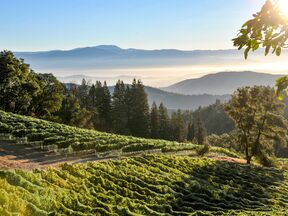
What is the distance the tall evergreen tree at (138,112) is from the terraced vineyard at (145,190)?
53673 millimetres

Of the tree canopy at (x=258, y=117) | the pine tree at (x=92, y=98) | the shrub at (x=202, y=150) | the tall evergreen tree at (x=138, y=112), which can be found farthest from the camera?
the pine tree at (x=92, y=98)

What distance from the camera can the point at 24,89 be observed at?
61844 mm

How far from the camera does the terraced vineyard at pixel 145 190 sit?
1644 centimetres

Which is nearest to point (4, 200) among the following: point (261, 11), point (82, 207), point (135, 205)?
point (82, 207)

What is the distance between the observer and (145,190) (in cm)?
2317

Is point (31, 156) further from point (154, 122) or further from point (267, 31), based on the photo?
point (154, 122)

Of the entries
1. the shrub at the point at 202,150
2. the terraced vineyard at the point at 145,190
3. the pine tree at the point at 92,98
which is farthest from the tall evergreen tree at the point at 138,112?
the terraced vineyard at the point at 145,190

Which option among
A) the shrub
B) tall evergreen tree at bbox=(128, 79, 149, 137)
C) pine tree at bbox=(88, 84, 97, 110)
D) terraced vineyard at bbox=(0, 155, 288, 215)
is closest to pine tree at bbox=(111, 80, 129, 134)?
tall evergreen tree at bbox=(128, 79, 149, 137)

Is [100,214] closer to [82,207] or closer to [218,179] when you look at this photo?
[82,207]

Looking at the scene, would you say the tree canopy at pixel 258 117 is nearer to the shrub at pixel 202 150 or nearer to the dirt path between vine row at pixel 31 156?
the shrub at pixel 202 150

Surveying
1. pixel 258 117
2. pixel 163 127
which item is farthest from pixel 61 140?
pixel 163 127

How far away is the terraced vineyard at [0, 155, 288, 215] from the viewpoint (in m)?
16.4

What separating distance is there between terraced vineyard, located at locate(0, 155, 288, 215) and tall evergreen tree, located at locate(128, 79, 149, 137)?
53673 millimetres

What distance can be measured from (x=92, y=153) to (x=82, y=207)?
16857 mm
